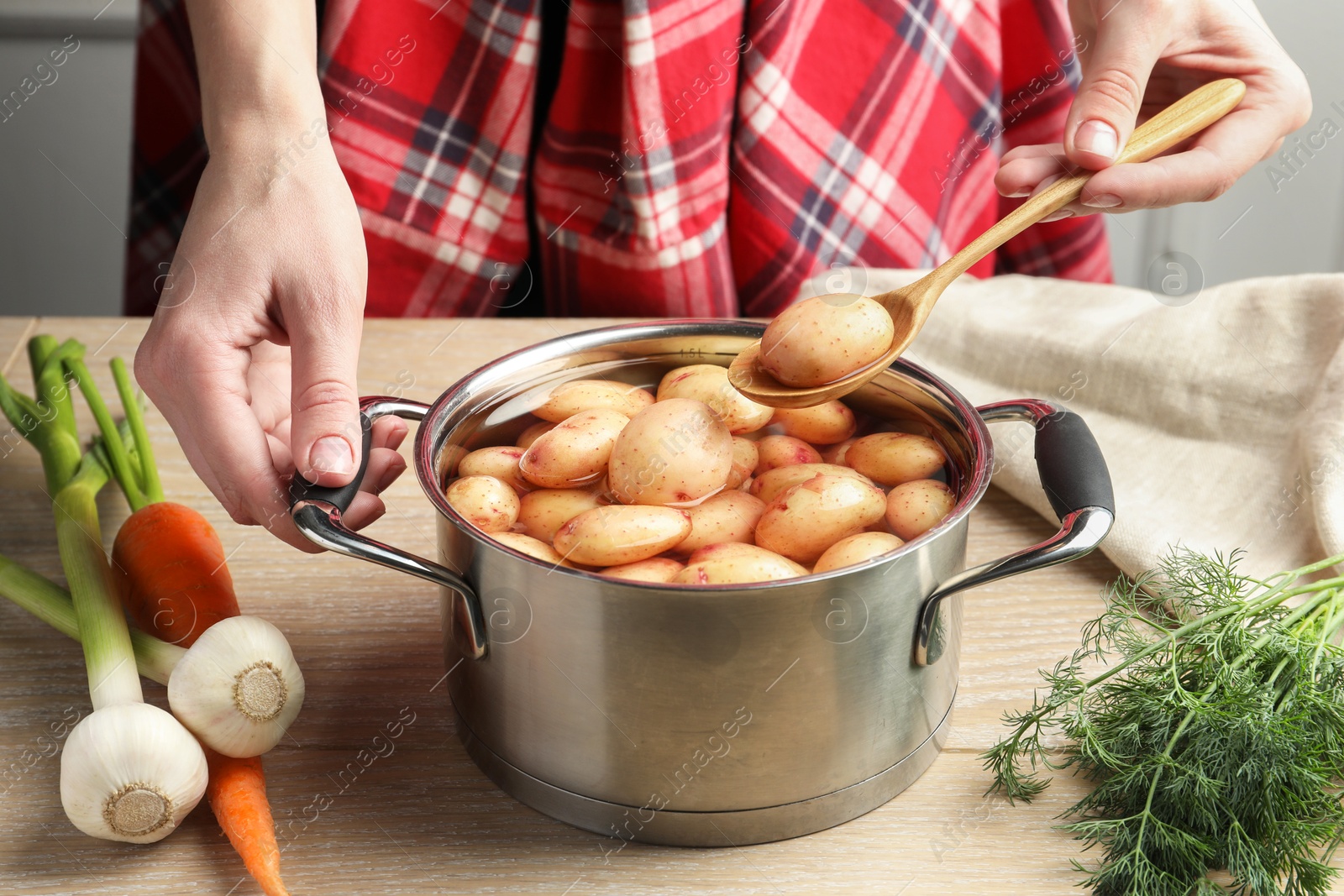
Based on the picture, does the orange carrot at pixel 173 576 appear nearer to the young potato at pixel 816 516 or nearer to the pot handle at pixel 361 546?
the pot handle at pixel 361 546

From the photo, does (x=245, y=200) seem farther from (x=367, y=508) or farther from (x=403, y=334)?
(x=403, y=334)

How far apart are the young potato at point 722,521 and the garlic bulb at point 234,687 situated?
0.80ft

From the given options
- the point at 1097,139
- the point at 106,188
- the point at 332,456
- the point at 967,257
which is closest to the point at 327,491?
the point at 332,456

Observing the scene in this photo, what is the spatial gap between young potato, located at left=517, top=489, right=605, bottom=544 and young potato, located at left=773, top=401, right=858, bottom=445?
0.48 ft

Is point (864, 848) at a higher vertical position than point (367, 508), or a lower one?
lower

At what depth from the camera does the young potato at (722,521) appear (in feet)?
2.05

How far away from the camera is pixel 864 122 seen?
3.97ft

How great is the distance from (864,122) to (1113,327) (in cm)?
37

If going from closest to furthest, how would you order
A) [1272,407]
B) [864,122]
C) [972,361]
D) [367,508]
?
[367,508] → [1272,407] → [972,361] → [864,122]

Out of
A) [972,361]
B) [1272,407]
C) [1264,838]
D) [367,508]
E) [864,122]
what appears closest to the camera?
[1264,838]

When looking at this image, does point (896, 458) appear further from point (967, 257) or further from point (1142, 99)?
point (1142, 99)

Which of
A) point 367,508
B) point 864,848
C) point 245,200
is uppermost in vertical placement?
point 245,200

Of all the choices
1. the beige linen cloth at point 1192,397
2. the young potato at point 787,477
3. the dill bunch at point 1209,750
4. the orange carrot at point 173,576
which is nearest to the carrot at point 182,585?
the orange carrot at point 173,576

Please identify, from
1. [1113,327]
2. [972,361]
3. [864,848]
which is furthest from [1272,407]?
[864,848]
